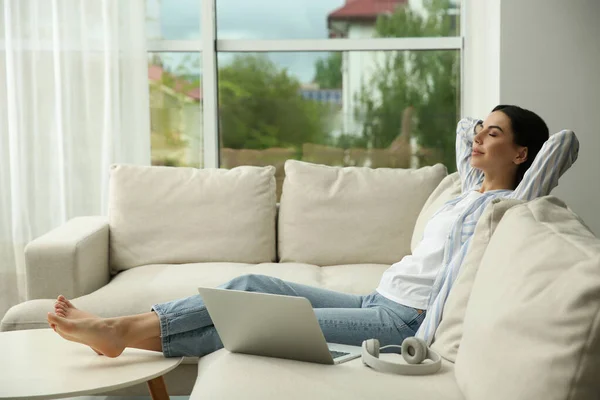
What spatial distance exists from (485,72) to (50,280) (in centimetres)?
221

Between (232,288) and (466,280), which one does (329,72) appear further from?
(466,280)

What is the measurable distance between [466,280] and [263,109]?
271 centimetres

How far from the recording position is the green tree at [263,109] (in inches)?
173

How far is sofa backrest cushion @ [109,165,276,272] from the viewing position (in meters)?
3.42

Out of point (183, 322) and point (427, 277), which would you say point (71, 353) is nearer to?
point (183, 322)

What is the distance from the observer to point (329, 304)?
245cm

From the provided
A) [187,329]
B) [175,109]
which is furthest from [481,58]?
[187,329]

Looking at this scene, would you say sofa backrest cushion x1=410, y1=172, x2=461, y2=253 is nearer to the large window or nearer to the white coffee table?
the large window

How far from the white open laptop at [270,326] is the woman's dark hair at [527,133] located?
802 mm

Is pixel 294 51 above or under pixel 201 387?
above

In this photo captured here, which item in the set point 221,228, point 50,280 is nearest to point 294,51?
point 221,228

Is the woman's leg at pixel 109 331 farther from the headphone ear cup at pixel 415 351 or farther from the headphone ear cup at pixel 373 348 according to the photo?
the headphone ear cup at pixel 415 351

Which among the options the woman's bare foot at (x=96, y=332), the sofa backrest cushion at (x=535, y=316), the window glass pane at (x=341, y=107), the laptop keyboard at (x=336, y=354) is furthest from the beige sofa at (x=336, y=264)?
the window glass pane at (x=341, y=107)

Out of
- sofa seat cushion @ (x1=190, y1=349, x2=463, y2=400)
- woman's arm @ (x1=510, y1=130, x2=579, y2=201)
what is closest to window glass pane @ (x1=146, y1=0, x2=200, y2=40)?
woman's arm @ (x1=510, y1=130, x2=579, y2=201)
